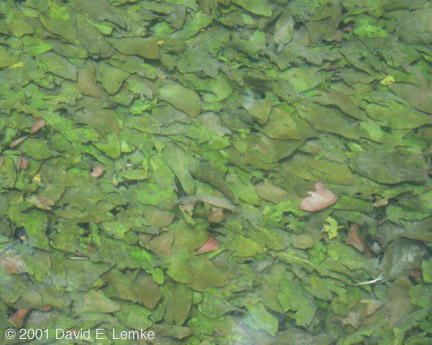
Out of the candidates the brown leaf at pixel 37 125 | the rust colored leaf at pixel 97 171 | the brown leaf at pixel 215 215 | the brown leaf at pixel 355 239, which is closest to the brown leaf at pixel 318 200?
the brown leaf at pixel 355 239

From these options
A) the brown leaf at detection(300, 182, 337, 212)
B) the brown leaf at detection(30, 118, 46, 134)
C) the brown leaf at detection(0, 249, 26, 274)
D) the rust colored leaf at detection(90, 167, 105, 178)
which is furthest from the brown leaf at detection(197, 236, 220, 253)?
the brown leaf at detection(30, 118, 46, 134)

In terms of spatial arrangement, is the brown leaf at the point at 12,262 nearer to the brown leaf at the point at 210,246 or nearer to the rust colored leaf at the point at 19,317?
the rust colored leaf at the point at 19,317

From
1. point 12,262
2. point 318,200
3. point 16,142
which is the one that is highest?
point 16,142

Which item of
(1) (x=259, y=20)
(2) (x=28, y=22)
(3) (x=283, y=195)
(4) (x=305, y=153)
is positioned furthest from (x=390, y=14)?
(2) (x=28, y=22)

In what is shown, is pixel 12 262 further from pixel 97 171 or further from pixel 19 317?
pixel 97 171

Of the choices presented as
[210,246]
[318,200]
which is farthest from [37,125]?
[318,200]

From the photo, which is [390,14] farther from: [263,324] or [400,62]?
[263,324]
